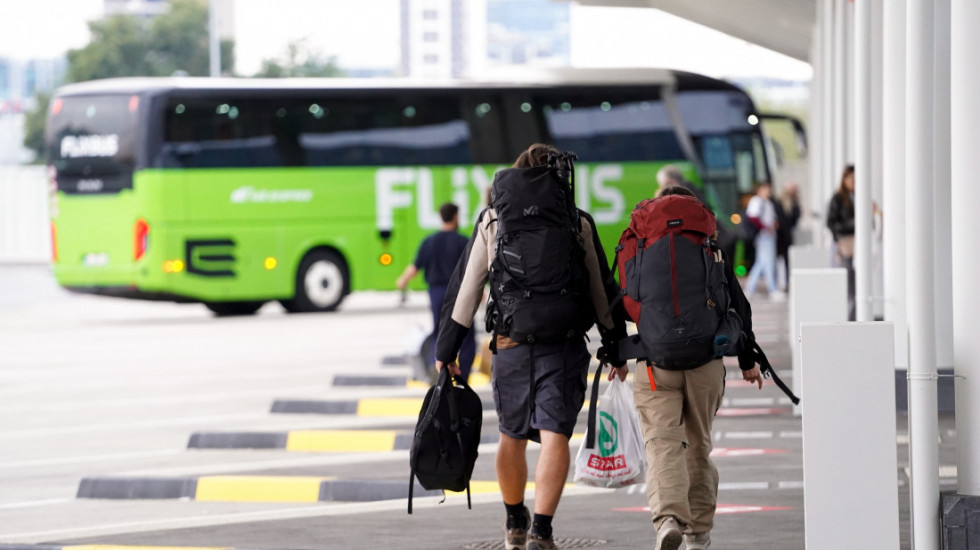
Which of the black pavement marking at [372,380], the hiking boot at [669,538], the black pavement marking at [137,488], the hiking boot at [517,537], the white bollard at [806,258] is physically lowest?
the black pavement marking at [372,380]

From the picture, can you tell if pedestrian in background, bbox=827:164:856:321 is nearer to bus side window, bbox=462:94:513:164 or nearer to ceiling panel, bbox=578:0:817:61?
ceiling panel, bbox=578:0:817:61

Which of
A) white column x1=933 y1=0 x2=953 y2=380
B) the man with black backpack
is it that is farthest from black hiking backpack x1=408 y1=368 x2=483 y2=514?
white column x1=933 y1=0 x2=953 y2=380

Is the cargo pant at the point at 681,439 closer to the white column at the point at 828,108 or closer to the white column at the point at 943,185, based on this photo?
the white column at the point at 943,185

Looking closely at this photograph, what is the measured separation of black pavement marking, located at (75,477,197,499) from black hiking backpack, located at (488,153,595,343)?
140 inches

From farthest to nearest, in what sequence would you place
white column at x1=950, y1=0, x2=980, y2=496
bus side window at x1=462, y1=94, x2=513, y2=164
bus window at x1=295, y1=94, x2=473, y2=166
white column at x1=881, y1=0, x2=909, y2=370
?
bus side window at x1=462, y1=94, x2=513, y2=164 → bus window at x1=295, y1=94, x2=473, y2=166 → white column at x1=881, y1=0, x2=909, y2=370 → white column at x1=950, y1=0, x2=980, y2=496

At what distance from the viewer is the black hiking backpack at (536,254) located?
277 inches

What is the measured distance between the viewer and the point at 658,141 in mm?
28453

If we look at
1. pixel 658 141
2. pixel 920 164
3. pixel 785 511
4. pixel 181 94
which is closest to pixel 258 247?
pixel 181 94

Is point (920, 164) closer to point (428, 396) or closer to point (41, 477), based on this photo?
point (428, 396)

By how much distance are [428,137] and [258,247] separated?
137 inches

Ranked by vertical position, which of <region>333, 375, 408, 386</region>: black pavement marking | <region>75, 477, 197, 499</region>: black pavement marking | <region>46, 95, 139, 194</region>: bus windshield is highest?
<region>46, 95, 139, 194</region>: bus windshield

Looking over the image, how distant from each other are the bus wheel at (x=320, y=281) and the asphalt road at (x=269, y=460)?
5394mm

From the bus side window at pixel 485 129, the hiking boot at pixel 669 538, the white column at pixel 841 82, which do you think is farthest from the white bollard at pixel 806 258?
the bus side window at pixel 485 129

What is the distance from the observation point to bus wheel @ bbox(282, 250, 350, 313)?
27.4 meters
